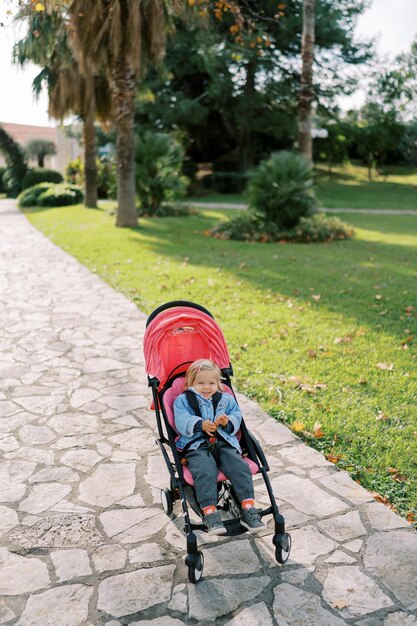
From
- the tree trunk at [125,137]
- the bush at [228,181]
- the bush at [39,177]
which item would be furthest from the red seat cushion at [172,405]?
the bush at [39,177]

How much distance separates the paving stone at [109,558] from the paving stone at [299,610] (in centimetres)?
95

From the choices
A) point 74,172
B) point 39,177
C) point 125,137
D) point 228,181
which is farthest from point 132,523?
point 74,172

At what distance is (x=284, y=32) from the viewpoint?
30.0 metres

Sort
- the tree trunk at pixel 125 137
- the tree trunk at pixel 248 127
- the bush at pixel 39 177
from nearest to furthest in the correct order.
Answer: the tree trunk at pixel 125 137
the tree trunk at pixel 248 127
the bush at pixel 39 177

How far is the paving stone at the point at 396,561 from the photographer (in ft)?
11.0

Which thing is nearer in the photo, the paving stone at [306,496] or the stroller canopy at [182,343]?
the paving stone at [306,496]

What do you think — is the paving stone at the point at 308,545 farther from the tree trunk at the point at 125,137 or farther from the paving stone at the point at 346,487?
the tree trunk at the point at 125,137

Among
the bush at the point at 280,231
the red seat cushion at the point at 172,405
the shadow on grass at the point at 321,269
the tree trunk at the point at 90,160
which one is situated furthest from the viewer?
the tree trunk at the point at 90,160

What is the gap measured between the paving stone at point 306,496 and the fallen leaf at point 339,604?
831 mm

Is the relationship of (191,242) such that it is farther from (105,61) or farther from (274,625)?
(274,625)

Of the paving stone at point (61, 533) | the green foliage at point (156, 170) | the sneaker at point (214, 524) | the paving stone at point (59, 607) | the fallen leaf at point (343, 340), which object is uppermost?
the green foliage at point (156, 170)

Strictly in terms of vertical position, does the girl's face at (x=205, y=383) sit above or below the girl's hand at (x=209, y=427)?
above

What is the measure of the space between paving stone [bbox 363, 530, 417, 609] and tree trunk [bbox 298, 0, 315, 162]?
16.0m

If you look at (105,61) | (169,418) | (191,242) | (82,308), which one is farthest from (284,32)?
(169,418)
